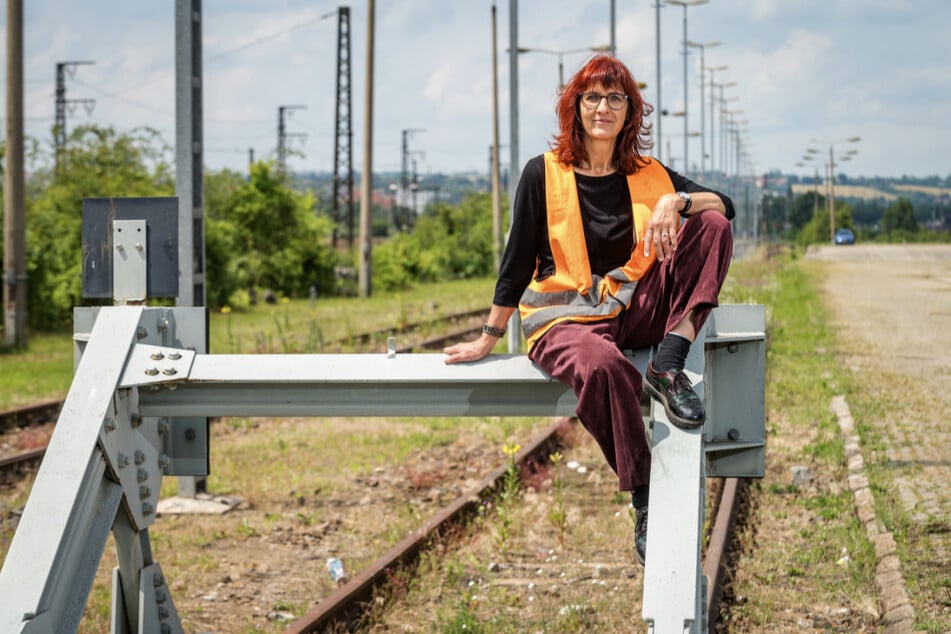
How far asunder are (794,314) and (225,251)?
39.3 feet

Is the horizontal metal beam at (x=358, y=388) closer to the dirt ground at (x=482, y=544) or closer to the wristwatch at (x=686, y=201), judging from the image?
the wristwatch at (x=686, y=201)

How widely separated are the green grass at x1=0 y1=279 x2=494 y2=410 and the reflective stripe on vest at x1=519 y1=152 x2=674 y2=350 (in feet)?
33.6

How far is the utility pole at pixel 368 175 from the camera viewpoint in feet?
106

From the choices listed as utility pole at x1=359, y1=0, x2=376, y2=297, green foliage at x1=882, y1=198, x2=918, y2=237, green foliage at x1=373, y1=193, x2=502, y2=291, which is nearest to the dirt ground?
utility pole at x1=359, y1=0, x2=376, y2=297

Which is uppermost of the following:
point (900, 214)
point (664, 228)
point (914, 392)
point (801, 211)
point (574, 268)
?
point (801, 211)

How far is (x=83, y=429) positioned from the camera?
12.6ft

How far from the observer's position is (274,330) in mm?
20953

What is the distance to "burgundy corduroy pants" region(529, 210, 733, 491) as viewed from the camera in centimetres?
380

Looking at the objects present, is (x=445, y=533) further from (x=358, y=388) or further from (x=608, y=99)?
(x=608, y=99)

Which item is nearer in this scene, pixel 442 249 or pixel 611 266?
pixel 611 266

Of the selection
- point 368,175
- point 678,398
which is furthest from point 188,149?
point 368,175

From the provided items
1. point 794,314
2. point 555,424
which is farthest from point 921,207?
point 555,424

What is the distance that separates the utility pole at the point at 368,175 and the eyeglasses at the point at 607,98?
28.0 meters

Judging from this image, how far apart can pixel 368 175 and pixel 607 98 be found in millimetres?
28900
